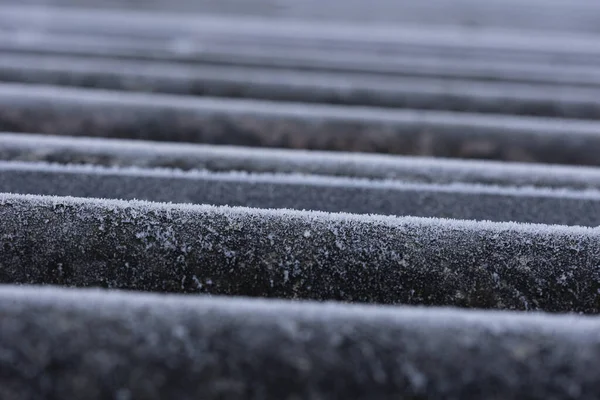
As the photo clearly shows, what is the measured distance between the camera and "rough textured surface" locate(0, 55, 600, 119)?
84 centimetres

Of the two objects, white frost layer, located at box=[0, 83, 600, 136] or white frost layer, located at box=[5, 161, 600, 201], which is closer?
white frost layer, located at box=[5, 161, 600, 201]

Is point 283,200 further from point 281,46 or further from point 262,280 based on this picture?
point 281,46

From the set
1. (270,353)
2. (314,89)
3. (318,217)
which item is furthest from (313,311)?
(314,89)

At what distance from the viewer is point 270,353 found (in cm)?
23

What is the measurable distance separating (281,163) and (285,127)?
0.17 meters

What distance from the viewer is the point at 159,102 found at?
0.70 m

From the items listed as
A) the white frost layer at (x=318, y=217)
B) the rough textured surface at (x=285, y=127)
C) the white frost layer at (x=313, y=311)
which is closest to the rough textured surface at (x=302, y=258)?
the white frost layer at (x=318, y=217)

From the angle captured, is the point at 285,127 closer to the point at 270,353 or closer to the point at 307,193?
the point at 307,193

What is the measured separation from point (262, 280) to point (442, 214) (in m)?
0.21

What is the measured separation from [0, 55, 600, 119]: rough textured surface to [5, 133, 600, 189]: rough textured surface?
321mm

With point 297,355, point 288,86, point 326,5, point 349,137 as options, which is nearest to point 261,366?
point 297,355

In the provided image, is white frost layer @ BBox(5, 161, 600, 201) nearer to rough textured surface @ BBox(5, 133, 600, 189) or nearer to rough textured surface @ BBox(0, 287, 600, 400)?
rough textured surface @ BBox(5, 133, 600, 189)

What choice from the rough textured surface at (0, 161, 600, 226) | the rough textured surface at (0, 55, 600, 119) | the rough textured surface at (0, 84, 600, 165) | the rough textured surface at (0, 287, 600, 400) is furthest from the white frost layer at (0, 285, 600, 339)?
the rough textured surface at (0, 55, 600, 119)

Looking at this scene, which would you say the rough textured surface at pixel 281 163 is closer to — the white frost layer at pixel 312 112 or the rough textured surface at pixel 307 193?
the rough textured surface at pixel 307 193
